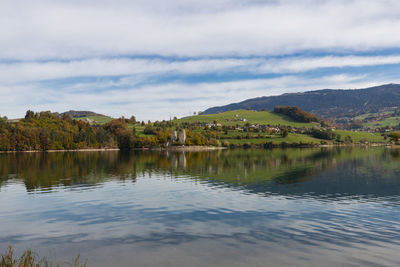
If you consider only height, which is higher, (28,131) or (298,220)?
(28,131)

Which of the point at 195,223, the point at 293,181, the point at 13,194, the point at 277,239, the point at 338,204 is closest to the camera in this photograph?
the point at 277,239

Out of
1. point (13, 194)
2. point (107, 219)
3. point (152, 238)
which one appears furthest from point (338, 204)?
point (13, 194)

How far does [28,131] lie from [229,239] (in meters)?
194

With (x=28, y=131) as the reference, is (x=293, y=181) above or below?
below

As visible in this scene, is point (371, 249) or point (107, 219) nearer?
point (371, 249)

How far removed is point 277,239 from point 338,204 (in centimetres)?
1445

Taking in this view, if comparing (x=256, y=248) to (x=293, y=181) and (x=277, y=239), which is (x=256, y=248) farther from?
(x=293, y=181)

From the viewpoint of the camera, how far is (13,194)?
39719 millimetres

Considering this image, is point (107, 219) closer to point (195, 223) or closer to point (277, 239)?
point (195, 223)

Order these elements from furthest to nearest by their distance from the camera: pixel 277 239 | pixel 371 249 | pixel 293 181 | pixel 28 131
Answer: pixel 28 131 < pixel 293 181 < pixel 277 239 < pixel 371 249

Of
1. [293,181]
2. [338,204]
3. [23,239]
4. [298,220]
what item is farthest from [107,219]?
[293,181]

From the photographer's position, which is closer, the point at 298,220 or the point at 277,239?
the point at 277,239

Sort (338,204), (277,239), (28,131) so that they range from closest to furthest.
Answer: (277,239), (338,204), (28,131)

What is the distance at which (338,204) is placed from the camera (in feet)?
108
